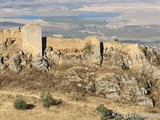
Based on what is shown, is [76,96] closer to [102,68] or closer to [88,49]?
[102,68]

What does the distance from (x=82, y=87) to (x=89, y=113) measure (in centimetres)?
615

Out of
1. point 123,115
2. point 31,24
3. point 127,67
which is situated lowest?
point 123,115

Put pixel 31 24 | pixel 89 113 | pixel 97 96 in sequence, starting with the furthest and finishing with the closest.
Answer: pixel 31 24 → pixel 97 96 → pixel 89 113

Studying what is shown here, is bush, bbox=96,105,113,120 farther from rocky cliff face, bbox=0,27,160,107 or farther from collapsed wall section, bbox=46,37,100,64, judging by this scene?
collapsed wall section, bbox=46,37,100,64

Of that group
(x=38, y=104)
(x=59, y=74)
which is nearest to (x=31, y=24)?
(x=59, y=74)

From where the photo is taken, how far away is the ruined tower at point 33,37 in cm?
5891

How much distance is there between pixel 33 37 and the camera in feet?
194

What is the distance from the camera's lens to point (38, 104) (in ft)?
169

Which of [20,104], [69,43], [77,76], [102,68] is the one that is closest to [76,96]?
[77,76]

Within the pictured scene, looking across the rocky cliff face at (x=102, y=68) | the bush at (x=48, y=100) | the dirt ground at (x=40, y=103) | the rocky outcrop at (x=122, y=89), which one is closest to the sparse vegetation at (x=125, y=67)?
the rocky cliff face at (x=102, y=68)

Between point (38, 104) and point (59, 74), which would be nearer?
point (38, 104)

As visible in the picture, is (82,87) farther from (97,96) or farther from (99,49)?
(99,49)

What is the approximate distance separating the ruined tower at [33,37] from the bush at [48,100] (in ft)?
27.5

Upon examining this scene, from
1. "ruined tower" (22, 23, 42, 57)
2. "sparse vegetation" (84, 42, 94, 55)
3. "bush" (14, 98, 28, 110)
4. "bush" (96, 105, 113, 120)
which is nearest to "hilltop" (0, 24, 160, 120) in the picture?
"sparse vegetation" (84, 42, 94, 55)
